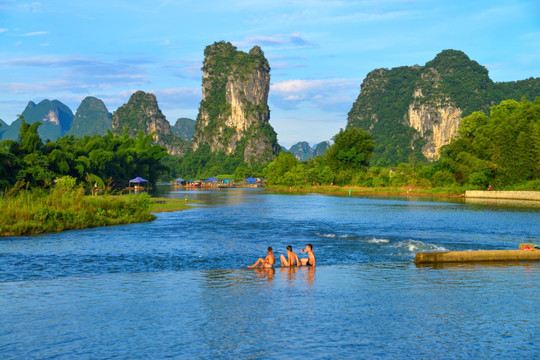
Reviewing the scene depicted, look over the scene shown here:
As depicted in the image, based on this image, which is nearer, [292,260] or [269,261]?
[269,261]

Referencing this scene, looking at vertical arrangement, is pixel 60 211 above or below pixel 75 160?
below

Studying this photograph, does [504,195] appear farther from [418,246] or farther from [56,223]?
[56,223]

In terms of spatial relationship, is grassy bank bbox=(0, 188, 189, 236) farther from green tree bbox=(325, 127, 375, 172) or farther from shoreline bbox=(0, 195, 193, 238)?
green tree bbox=(325, 127, 375, 172)

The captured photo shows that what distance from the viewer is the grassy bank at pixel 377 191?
78.7 meters

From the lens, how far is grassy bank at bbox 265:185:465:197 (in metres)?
78.7

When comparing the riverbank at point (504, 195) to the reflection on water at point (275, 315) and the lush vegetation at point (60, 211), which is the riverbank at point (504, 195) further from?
the reflection on water at point (275, 315)

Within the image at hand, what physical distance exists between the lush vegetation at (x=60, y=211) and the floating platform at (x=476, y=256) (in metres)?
20.5

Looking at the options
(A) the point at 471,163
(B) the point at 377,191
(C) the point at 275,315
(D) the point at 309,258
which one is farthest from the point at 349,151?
(C) the point at 275,315

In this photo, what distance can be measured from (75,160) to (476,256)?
64822 mm

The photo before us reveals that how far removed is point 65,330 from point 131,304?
96.1 inches

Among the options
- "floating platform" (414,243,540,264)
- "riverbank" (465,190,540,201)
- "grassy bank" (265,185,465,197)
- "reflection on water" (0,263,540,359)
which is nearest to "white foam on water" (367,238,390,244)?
"floating platform" (414,243,540,264)

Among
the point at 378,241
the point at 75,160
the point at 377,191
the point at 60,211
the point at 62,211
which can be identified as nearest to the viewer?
the point at 378,241

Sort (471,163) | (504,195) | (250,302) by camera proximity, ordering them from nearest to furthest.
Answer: (250,302) → (504,195) → (471,163)

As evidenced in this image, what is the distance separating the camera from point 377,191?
91.8 metres
